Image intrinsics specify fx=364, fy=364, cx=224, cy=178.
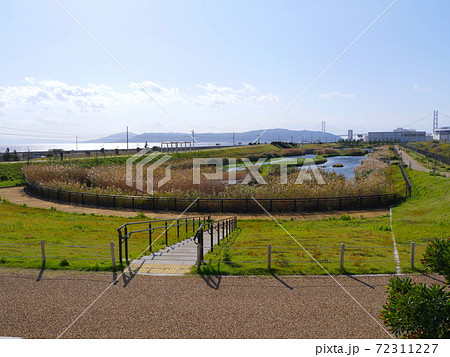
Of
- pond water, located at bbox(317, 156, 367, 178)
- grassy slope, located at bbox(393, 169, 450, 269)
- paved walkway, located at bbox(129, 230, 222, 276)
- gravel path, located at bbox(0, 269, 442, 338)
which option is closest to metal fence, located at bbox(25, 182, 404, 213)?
grassy slope, located at bbox(393, 169, 450, 269)

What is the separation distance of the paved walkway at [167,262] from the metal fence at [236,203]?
1227 cm

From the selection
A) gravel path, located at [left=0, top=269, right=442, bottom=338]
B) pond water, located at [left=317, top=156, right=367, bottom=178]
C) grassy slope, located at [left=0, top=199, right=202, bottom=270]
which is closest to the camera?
gravel path, located at [left=0, top=269, right=442, bottom=338]

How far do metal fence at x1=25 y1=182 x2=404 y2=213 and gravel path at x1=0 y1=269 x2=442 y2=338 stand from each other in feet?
51.8

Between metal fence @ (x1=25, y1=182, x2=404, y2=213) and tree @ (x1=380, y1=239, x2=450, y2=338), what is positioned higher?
tree @ (x1=380, y1=239, x2=450, y2=338)

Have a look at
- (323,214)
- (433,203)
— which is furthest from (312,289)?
(433,203)

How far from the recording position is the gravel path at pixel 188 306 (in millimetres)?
6777

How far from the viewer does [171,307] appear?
774 cm

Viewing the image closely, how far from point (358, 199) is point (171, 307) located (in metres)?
22.0

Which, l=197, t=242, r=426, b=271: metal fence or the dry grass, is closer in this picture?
l=197, t=242, r=426, b=271: metal fence


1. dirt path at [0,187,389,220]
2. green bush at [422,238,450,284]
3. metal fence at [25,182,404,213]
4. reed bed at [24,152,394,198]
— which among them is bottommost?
dirt path at [0,187,389,220]

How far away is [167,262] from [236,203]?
1505cm

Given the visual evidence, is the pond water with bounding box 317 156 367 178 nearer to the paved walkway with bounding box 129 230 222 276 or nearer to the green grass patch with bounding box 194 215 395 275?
the green grass patch with bounding box 194 215 395 275

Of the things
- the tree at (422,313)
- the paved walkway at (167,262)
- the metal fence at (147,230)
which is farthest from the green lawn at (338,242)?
the tree at (422,313)

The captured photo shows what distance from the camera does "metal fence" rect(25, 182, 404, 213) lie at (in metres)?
25.6
